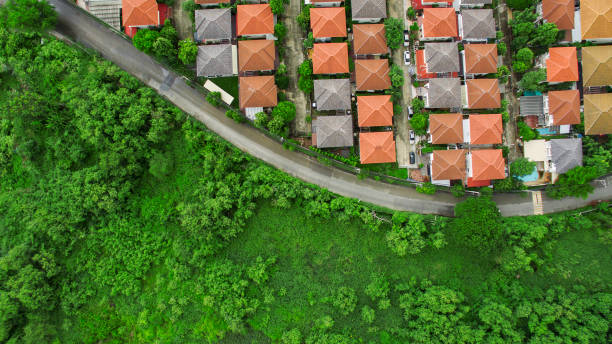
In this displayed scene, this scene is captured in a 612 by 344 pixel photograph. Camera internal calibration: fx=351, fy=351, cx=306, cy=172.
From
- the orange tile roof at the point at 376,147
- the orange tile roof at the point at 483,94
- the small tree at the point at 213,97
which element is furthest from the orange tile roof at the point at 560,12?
the small tree at the point at 213,97

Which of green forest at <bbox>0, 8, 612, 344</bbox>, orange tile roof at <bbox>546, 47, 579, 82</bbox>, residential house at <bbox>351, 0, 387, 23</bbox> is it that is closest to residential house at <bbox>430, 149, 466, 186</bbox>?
green forest at <bbox>0, 8, 612, 344</bbox>

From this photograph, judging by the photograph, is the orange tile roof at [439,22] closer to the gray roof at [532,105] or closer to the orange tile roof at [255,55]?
the gray roof at [532,105]

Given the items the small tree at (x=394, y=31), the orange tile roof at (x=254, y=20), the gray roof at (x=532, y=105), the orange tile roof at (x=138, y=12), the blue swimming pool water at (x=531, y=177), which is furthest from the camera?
the gray roof at (x=532, y=105)

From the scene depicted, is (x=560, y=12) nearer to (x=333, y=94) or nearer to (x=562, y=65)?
(x=562, y=65)

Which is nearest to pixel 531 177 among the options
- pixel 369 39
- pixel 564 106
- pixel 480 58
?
pixel 564 106

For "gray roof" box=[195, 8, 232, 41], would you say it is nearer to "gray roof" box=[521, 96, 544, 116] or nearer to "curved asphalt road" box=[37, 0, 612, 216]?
"curved asphalt road" box=[37, 0, 612, 216]

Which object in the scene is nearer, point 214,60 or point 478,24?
point 214,60

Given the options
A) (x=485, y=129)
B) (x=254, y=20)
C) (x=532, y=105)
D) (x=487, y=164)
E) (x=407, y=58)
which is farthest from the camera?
(x=407, y=58)
